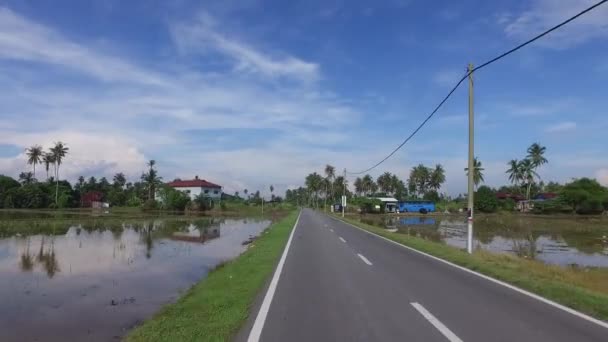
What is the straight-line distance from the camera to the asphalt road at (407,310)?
21.9 ft

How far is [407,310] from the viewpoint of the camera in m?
8.15

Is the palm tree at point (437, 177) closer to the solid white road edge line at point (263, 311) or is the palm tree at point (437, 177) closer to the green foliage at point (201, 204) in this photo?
the green foliage at point (201, 204)

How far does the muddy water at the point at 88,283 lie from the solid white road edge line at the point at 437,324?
→ 5.42m

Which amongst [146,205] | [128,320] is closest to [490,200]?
[146,205]

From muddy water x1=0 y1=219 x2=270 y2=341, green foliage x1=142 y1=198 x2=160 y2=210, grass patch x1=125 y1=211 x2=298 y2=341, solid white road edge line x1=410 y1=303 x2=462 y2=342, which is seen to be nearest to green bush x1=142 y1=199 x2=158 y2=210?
green foliage x1=142 y1=198 x2=160 y2=210

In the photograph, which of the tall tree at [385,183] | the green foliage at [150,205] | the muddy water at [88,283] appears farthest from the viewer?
the tall tree at [385,183]

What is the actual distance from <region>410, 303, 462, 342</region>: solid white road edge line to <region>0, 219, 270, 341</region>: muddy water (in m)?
5.42

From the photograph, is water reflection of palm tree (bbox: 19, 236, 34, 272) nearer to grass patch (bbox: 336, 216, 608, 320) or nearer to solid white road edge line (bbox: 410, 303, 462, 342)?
solid white road edge line (bbox: 410, 303, 462, 342)

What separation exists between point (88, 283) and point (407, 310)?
10.6 meters

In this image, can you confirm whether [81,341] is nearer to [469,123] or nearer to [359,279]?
[359,279]

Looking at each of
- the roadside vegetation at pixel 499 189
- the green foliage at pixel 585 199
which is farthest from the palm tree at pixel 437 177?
the green foliage at pixel 585 199

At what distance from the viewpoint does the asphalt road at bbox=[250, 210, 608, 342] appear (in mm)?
6672

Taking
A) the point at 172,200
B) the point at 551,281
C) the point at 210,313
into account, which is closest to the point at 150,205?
the point at 172,200

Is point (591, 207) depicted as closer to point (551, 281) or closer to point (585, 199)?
point (585, 199)
